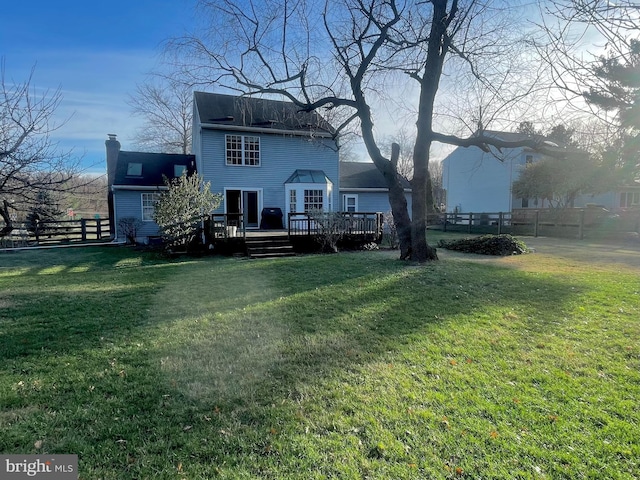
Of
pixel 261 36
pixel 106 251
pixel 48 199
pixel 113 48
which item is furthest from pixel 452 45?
pixel 106 251

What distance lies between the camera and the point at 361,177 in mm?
22703

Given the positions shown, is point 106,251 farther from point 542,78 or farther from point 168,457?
point 542,78

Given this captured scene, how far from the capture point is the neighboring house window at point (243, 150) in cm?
1762

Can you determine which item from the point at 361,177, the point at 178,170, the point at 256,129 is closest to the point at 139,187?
the point at 178,170

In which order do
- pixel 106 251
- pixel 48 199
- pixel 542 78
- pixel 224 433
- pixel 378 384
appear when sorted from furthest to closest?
1. pixel 106 251
2. pixel 48 199
3. pixel 542 78
4. pixel 378 384
5. pixel 224 433

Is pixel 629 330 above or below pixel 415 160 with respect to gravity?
below

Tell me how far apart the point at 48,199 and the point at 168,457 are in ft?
17.2

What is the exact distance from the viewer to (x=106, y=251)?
14.2m

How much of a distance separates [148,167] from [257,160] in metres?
6.10

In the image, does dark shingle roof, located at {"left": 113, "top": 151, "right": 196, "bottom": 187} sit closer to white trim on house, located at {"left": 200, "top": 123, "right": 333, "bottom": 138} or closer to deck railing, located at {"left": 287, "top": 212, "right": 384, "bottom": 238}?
white trim on house, located at {"left": 200, "top": 123, "right": 333, "bottom": 138}

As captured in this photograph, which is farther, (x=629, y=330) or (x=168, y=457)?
(x=629, y=330)

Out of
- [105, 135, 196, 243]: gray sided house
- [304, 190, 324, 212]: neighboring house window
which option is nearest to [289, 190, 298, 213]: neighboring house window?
[304, 190, 324, 212]: neighboring house window

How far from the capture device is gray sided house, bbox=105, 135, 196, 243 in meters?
17.0

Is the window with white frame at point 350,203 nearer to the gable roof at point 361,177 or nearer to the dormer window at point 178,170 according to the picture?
the gable roof at point 361,177
